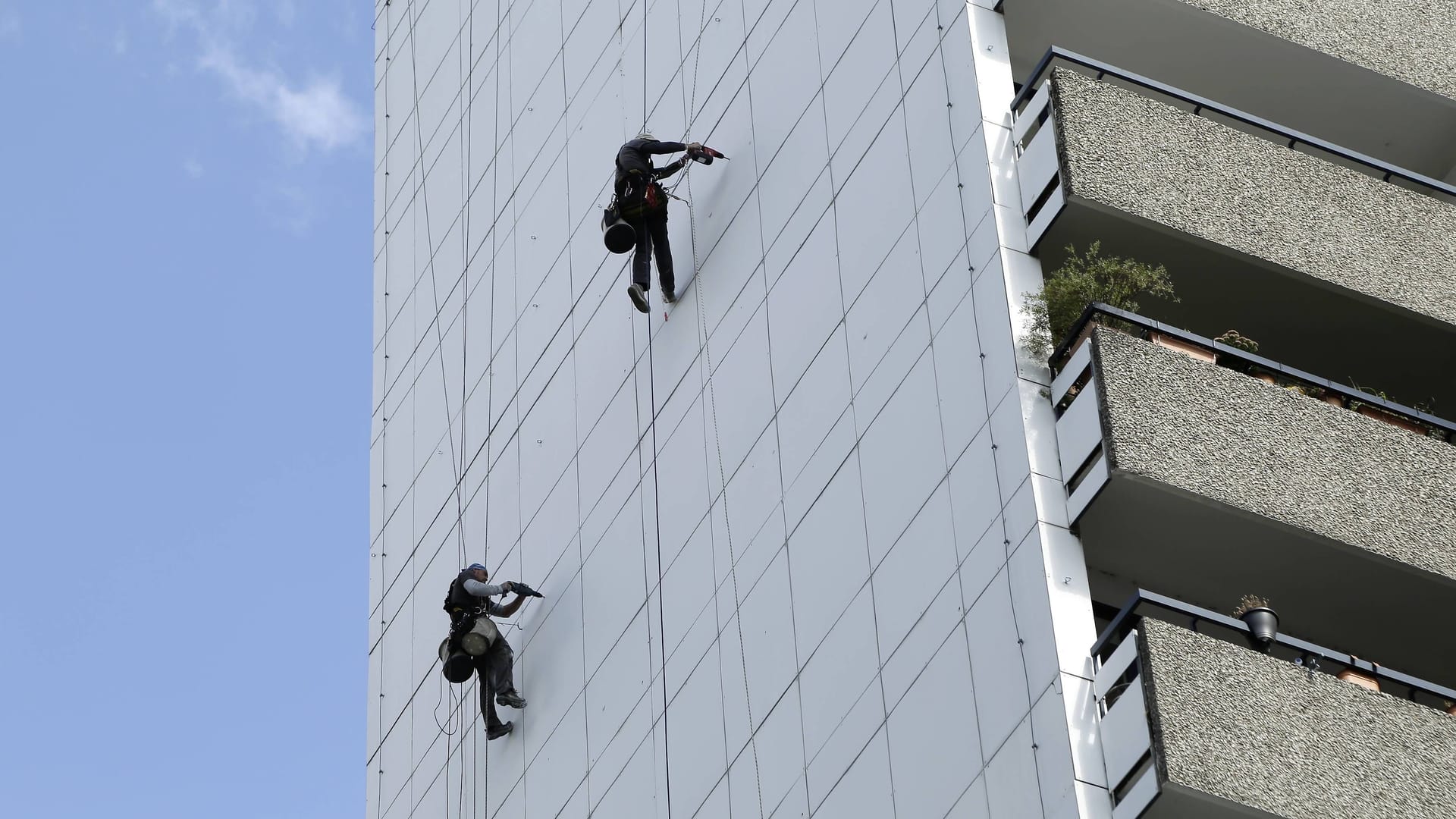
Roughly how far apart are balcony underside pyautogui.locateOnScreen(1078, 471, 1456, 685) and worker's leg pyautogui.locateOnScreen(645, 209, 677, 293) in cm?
680

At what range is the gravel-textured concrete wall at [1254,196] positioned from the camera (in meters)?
18.1

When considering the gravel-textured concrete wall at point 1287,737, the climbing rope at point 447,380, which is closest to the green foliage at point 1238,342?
the gravel-textured concrete wall at point 1287,737

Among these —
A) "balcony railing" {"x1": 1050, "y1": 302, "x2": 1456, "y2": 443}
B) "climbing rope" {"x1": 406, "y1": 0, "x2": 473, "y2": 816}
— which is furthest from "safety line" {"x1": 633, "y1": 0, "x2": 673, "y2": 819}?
"balcony railing" {"x1": 1050, "y1": 302, "x2": 1456, "y2": 443}

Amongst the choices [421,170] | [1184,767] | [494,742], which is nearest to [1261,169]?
[1184,767]

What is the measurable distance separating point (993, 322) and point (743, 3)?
727 cm

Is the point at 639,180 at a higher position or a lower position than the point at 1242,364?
higher

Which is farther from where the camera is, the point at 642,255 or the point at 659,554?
the point at 642,255

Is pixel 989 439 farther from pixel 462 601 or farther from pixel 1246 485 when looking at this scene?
pixel 462 601

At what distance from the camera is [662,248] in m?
23.5

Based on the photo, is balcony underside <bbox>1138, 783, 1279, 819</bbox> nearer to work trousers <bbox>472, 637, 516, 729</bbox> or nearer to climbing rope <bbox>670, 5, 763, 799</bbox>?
climbing rope <bbox>670, 5, 763, 799</bbox>

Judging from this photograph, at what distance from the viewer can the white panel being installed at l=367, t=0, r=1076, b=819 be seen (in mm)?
17500

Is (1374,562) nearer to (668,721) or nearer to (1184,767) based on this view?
(1184,767)

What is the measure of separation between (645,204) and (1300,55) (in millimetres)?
6464

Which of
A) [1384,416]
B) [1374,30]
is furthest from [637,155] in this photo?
[1384,416]
